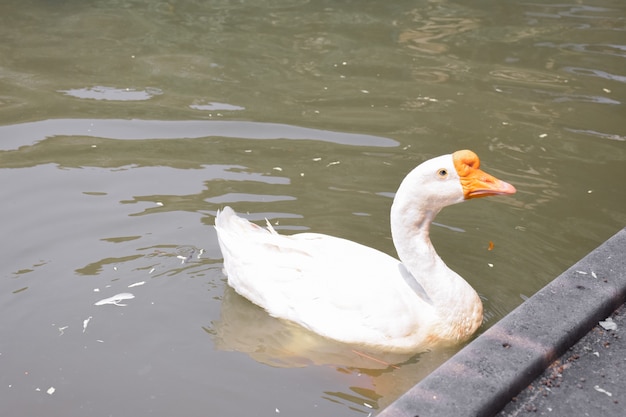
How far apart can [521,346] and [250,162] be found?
12.9 ft

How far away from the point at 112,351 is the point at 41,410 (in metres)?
0.62

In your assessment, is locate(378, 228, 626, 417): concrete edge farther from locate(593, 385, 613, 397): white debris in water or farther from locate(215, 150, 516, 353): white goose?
locate(215, 150, 516, 353): white goose

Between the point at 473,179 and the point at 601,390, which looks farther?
the point at 473,179

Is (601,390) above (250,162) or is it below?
above

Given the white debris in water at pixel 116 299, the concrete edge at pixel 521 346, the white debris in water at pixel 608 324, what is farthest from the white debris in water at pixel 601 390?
the white debris in water at pixel 116 299

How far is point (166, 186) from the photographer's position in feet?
22.3

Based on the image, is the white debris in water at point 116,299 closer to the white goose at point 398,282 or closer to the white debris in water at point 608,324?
the white goose at point 398,282

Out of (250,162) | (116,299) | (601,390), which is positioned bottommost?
(116,299)

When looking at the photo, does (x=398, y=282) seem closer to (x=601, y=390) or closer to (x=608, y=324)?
(x=608, y=324)

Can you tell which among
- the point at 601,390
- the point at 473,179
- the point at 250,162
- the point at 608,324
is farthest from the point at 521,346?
the point at 250,162

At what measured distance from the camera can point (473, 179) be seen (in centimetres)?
495

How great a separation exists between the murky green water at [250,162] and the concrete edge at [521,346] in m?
1.21

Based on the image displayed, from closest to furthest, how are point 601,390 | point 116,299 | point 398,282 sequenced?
point 601,390 < point 398,282 < point 116,299

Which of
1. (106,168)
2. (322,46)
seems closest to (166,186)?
(106,168)
